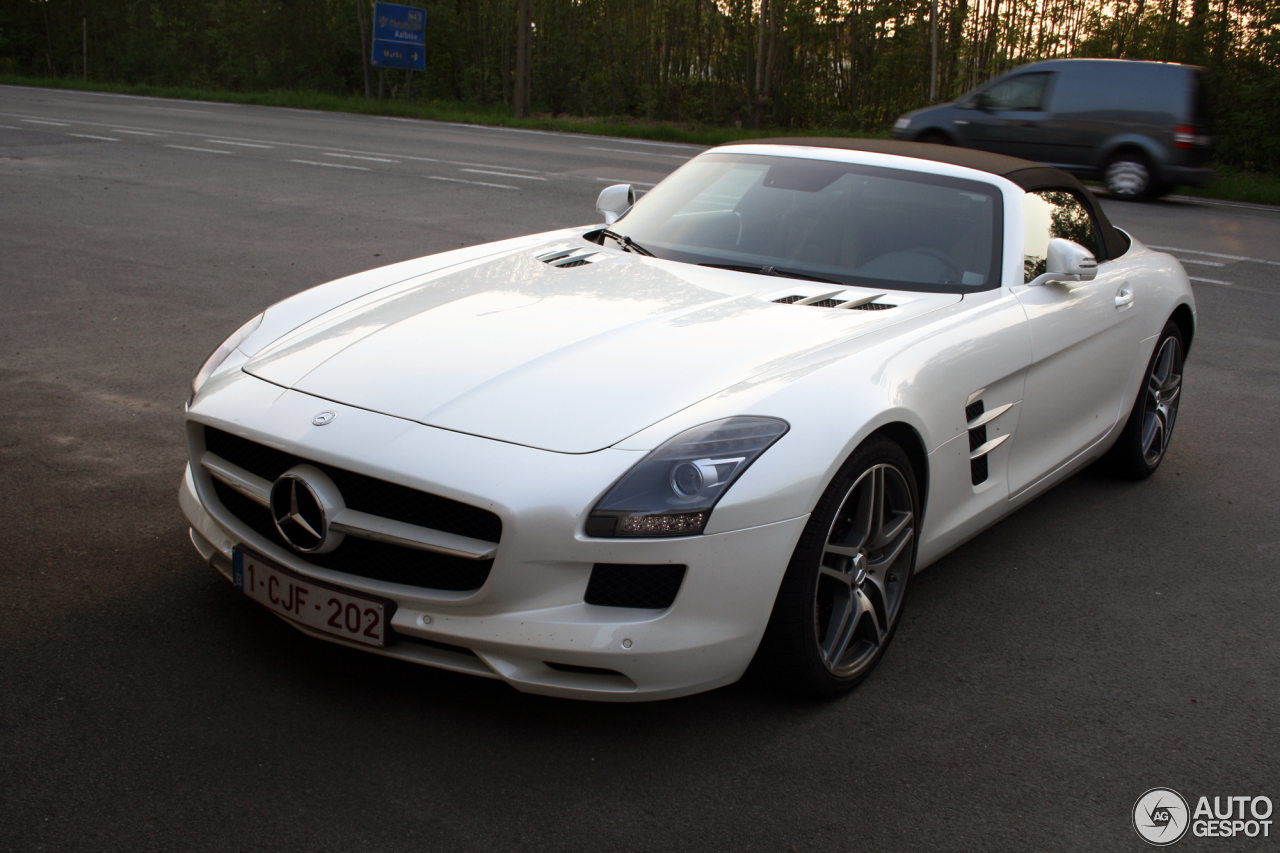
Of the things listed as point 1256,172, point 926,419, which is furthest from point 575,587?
point 1256,172

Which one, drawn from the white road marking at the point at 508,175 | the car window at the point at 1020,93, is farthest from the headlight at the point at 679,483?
the car window at the point at 1020,93

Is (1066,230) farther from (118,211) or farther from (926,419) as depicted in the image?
(118,211)

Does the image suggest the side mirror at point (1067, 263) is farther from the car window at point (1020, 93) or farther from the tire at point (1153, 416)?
the car window at point (1020, 93)

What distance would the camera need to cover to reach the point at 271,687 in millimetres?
2791

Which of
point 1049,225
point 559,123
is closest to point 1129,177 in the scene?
point 1049,225

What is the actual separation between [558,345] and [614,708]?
96 cm

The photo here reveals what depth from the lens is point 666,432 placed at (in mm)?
2543

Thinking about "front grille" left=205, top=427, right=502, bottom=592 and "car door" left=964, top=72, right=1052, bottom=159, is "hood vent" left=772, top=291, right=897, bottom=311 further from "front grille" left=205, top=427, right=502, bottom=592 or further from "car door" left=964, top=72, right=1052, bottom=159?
"car door" left=964, top=72, right=1052, bottom=159

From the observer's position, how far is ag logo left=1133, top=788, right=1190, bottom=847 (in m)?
2.44

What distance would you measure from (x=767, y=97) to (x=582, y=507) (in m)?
29.7

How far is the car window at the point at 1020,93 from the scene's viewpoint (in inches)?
621

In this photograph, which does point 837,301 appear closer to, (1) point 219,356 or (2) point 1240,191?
(1) point 219,356

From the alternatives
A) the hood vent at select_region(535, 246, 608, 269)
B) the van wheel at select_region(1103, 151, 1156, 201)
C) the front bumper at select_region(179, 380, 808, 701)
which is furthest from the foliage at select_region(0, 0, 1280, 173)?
the front bumper at select_region(179, 380, 808, 701)

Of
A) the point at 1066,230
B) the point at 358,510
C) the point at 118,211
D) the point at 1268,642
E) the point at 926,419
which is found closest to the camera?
the point at 358,510
